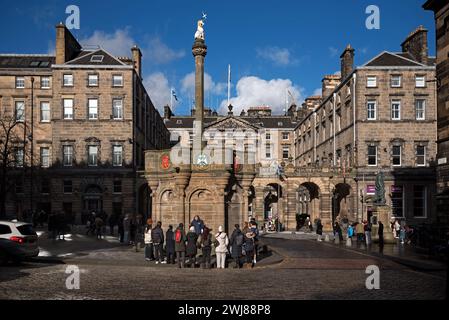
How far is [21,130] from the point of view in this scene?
5125 centimetres

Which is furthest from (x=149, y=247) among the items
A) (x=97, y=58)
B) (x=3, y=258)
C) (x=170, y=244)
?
(x=97, y=58)

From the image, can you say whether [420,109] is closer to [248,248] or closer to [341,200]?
[341,200]

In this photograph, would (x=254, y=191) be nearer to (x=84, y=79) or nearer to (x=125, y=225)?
(x=84, y=79)

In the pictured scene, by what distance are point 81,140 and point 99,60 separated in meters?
8.57

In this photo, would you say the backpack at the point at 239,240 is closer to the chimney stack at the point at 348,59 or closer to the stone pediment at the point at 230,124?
the chimney stack at the point at 348,59

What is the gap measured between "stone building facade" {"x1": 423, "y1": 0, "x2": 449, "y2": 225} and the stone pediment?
60.3 meters

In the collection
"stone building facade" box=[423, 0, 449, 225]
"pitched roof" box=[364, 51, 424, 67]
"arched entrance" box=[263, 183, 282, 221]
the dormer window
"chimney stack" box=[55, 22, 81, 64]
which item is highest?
"chimney stack" box=[55, 22, 81, 64]

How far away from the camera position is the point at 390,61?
160ft

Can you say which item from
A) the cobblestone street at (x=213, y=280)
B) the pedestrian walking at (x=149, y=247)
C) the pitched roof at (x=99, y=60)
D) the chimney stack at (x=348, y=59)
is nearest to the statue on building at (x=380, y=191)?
the cobblestone street at (x=213, y=280)

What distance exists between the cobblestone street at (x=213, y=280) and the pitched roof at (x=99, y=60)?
32076mm

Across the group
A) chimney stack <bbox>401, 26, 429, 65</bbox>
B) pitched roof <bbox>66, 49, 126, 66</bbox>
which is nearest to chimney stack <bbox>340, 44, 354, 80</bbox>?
chimney stack <bbox>401, 26, 429, 65</bbox>

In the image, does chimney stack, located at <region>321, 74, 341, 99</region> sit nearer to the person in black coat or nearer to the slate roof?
the slate roof

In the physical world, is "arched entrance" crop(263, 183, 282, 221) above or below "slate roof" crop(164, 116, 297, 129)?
below

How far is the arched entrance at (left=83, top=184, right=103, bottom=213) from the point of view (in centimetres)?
4956
